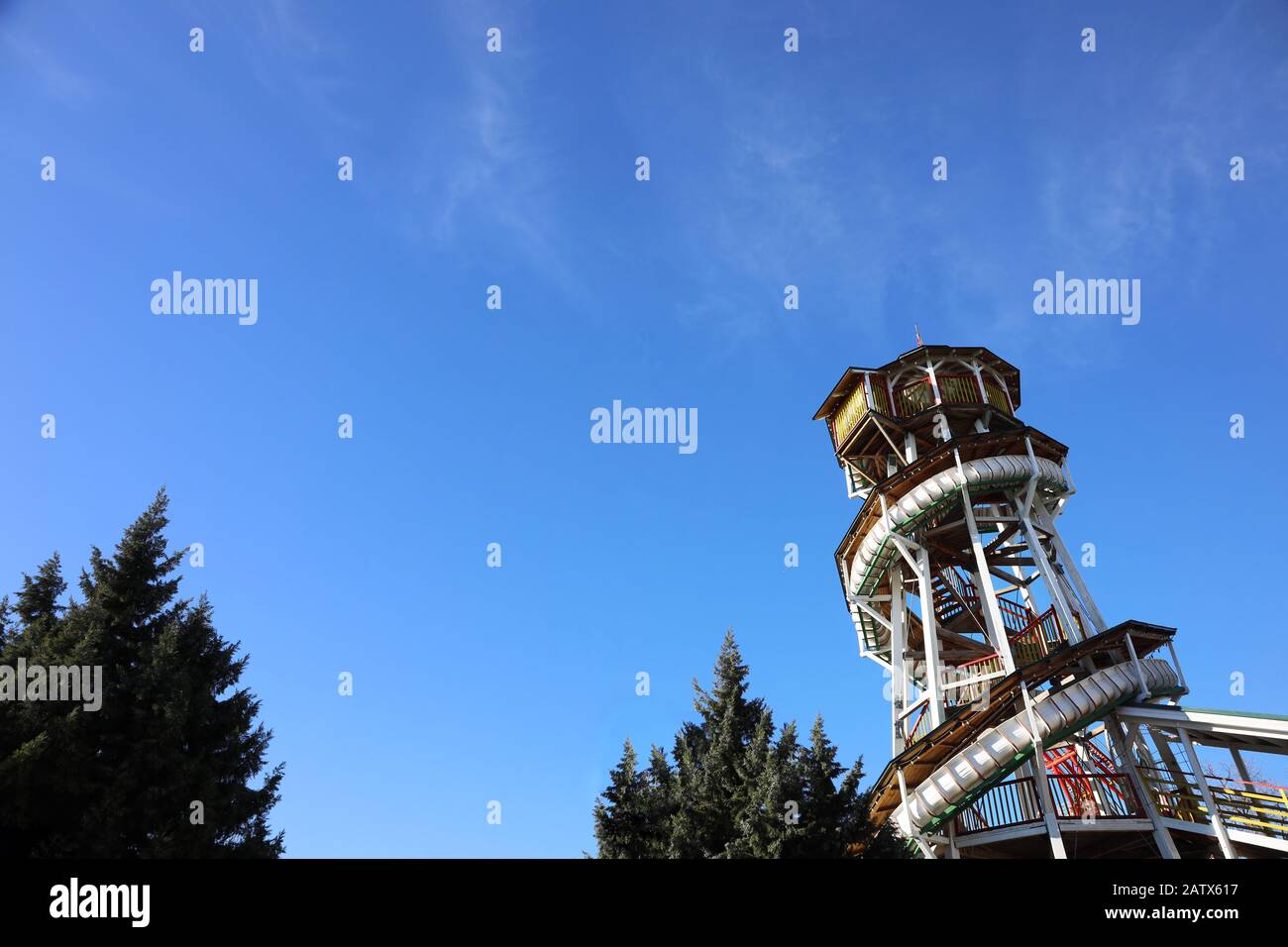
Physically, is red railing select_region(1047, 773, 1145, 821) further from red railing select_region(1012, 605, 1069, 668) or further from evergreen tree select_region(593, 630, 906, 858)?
evergreen tree select_region(593, 630, 906, 858)

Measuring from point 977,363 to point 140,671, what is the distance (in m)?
30.9

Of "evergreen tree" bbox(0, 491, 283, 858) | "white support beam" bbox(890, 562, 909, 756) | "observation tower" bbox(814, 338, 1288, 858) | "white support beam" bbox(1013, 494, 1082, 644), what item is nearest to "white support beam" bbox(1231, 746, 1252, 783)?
"observation tower" bbox(814, 338, 1288, 858)

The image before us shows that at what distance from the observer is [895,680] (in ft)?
91.0

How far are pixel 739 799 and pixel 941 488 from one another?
548 inches

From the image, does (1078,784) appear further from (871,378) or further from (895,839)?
(871,378)

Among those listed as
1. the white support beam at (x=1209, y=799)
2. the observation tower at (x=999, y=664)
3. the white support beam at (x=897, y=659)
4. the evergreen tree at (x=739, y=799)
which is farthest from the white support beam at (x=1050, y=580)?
the evergreen tree at (x=739, y=799)

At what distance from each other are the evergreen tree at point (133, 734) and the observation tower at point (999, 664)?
17271 millimetres

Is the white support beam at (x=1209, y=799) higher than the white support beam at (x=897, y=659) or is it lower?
lower

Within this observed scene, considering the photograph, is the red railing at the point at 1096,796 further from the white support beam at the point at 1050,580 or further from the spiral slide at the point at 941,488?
the spiral slide at the point at 941,488

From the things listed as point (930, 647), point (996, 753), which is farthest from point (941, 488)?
point (996, 753)

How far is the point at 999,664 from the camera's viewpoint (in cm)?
2408

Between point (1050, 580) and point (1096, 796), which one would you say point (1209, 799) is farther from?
point (1050, 580)

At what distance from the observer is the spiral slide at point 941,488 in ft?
87.2

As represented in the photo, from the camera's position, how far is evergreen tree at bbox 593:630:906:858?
16.6m
